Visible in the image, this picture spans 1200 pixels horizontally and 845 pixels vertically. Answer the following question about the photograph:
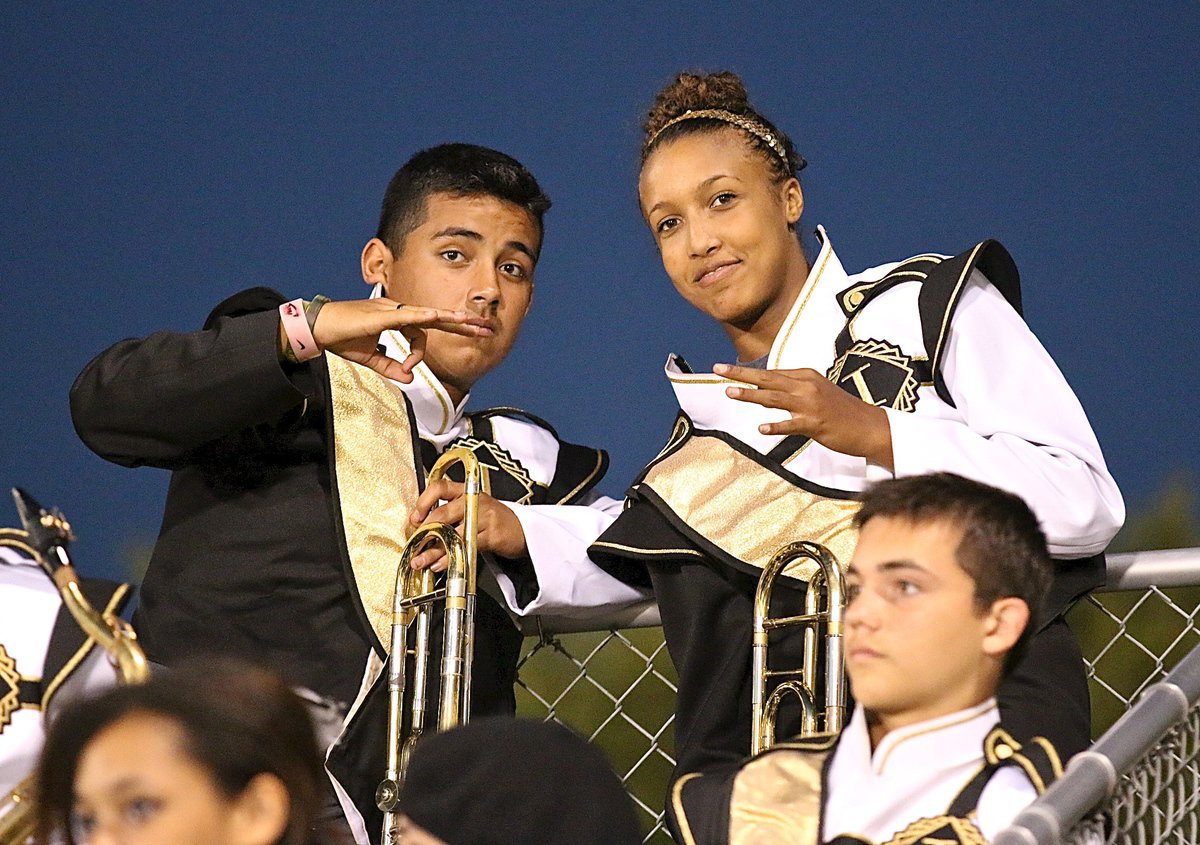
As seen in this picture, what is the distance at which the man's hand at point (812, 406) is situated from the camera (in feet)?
9.72

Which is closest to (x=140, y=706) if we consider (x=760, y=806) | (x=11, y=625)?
(x=11, y=625)

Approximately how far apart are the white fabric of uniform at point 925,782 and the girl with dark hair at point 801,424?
0.39 meters

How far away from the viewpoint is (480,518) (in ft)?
11.6

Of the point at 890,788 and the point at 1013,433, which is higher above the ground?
the point at 1013,433

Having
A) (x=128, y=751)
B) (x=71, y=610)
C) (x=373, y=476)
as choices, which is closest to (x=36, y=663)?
(x=71, y=610)

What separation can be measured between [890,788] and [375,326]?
4.44ft

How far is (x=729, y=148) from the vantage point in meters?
3.72

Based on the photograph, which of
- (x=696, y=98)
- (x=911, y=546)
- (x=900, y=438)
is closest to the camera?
(x=911, y=546)

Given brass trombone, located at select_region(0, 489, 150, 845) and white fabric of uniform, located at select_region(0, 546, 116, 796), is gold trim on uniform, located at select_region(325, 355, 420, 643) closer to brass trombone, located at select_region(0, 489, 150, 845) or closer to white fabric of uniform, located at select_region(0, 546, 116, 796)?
white fabric of uniform, located at select_region(0, 546, 116, 796)

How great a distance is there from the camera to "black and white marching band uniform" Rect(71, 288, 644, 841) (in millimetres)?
3391

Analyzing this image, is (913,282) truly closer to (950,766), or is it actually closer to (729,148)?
(729,148)

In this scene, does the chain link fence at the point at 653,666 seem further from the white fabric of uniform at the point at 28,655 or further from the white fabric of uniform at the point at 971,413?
the white fabric of uniform at the point at 28,655

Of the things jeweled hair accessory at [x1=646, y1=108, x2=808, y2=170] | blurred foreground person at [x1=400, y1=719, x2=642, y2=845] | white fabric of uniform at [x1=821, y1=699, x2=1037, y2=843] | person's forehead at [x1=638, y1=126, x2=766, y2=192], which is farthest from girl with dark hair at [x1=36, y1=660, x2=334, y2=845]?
jeweled hair accessory at [x1=646, y1=108, x2=808, y2=170]

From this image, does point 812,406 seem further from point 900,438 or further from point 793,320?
point 793,320
